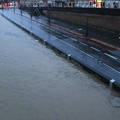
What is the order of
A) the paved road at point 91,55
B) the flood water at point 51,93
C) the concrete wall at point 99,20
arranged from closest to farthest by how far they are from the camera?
the flood water at point 51,93, the paved road at point 91,55, the concrete wall at point 99,20

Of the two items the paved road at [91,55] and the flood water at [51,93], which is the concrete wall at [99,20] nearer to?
the paved road at [91,55]

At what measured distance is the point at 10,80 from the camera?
24844 millimetres

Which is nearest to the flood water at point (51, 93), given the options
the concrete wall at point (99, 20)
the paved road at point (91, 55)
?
the paved road at point (91, 55)

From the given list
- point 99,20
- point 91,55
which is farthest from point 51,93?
point 99,20

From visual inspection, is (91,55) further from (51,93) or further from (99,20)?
(99,20)

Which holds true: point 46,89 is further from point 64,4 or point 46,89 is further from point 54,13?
point 64,4

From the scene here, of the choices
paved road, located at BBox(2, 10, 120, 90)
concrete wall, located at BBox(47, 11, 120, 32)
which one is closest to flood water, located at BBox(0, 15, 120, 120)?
paved road, located at BBox(2, 10, 120, 90)

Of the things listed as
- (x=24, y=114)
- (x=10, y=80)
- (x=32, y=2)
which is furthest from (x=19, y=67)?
(x=32, y=2)

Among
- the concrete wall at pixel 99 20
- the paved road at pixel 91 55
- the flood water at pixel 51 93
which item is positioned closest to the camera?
the flood water at pixel 51 93

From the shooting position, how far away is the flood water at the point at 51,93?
62.1ft

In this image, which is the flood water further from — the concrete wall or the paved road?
the concrete wall

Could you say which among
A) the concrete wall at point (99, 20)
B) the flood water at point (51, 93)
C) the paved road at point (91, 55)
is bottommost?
the flood water at point (51, 93)

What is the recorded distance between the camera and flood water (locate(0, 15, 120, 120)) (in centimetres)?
1892

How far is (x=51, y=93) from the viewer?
72.8 ft
